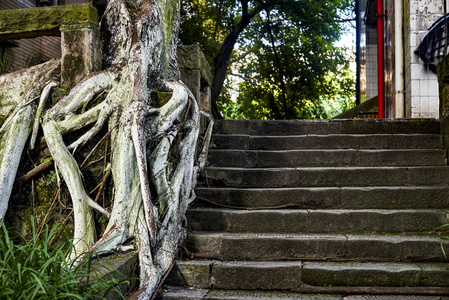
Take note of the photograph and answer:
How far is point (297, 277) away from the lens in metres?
3.38

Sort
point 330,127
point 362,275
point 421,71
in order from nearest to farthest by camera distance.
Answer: point 362,275, point 330,127, point 421,71

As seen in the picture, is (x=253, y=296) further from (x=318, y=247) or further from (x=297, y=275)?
(x=318, y=247)

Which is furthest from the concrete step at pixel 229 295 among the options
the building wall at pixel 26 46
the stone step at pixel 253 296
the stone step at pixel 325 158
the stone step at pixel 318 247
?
the building wall at pixel 26 46

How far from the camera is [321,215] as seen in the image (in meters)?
3.99

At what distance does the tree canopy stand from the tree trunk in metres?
5.48

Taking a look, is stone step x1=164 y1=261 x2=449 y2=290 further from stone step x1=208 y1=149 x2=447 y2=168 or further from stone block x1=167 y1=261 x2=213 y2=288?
stone step x1=208 y1=149 x2=447 y2=168

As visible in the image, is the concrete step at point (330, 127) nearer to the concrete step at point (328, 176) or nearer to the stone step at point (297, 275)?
the concrete step at point (328, 176)

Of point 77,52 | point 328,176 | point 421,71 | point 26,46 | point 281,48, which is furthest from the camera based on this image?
point 281,48

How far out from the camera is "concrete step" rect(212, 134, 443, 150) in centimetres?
521

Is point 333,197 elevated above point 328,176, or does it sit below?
below

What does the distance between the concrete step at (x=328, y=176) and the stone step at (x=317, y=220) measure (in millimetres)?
560

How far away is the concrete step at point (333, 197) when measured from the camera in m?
4.20

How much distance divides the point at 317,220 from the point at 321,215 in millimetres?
58

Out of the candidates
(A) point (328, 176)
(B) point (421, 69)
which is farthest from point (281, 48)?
(A) point (328, 176)
